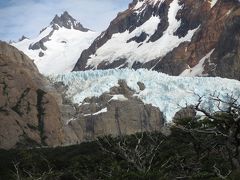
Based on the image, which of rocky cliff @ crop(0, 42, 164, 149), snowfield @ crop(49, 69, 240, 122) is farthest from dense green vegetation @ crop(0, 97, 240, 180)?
snowfield @ crop(49, 69, 240, 122)

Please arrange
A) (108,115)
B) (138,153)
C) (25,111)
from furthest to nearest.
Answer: (108,115) < (25,111) < (138,153)

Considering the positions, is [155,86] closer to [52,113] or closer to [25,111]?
[52,113]

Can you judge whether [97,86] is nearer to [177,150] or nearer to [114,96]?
[114,96]

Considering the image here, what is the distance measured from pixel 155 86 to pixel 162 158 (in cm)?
10932

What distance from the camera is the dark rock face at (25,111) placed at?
158 metres

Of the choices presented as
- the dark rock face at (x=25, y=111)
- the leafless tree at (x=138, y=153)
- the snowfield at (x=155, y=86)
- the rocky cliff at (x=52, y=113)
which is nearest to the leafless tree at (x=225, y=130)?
the leafless tree at (x=138, y=153)

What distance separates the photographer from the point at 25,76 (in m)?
182

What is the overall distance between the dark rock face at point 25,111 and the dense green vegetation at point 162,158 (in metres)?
44.8

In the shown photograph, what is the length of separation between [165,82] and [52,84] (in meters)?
43.6

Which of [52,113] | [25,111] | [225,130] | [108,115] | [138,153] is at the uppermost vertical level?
[225,130]

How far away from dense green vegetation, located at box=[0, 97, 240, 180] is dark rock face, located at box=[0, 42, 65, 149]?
44.8 meters

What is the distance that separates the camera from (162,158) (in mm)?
60250

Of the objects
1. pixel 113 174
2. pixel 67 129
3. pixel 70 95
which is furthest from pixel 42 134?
pixel 113 174

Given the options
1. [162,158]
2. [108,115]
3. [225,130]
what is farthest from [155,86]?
[225,130]
